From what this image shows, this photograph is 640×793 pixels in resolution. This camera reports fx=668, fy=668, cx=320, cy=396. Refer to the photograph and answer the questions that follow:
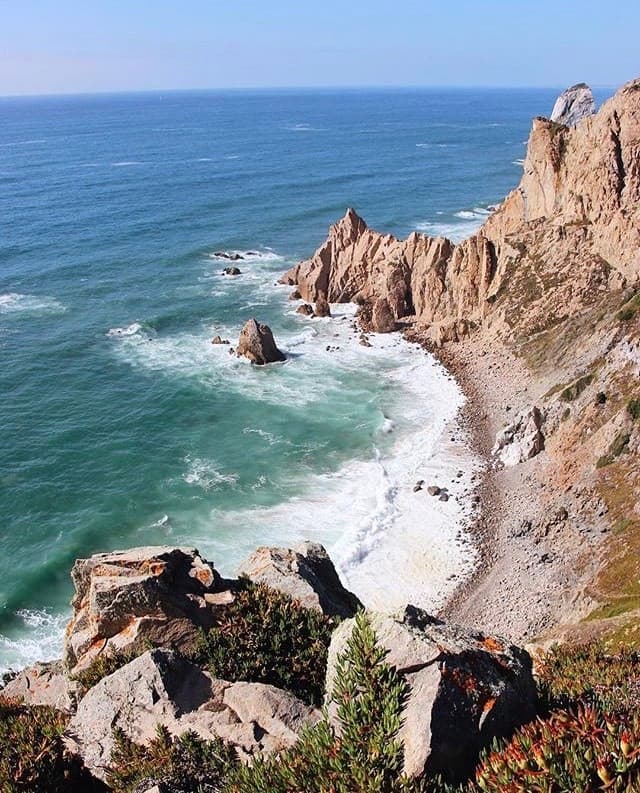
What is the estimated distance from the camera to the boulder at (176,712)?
14531mm

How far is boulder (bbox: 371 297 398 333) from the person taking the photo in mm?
79062

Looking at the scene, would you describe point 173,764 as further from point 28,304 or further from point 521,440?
point 28,304

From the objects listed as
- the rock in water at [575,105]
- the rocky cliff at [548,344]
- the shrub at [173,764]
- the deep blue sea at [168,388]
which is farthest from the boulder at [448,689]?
the rock in water at [575,105]

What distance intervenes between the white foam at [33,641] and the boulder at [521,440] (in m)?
33.5

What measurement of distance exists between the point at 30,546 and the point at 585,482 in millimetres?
37753

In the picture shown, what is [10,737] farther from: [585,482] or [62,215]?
[62,215]

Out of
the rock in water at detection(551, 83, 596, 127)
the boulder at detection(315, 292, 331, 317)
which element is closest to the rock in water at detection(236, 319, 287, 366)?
the boulder at detection(315, 292, 331, 317)

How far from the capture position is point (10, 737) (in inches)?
563

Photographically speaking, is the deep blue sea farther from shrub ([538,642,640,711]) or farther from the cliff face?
shrub ([538,642,640,711])

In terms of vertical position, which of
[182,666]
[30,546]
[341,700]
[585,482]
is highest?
[341,700]

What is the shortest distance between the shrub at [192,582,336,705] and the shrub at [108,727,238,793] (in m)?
2.91

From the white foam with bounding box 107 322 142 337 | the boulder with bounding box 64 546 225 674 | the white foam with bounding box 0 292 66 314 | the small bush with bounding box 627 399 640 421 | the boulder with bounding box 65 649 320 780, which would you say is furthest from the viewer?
the white foam with bounding box 0 292 66 314

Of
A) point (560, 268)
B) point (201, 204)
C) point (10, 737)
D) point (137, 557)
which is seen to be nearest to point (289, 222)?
point (201, 204)

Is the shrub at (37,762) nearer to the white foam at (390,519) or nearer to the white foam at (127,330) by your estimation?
the white foam at (390,519)
